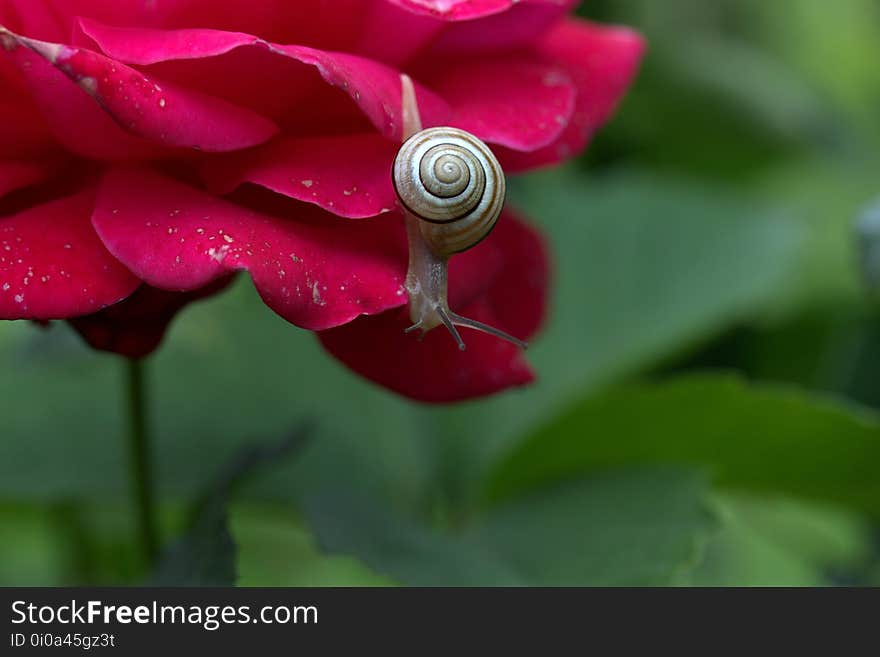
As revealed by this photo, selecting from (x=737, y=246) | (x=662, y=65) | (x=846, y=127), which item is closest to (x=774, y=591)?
(x=737, y=246)

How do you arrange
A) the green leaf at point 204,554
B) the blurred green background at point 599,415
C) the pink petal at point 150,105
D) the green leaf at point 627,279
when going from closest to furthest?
the pink petal at point 150,105 → the green leaf at point 204,554 → the blurred green background at point 599,415 → the green leaf at point 627,279

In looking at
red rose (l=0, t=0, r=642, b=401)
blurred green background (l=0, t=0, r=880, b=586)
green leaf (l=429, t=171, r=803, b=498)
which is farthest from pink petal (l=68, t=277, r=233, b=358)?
green leaf (l=429, t=171, r=803, b=498)

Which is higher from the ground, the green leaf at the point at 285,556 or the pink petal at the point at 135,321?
the green leaf at the point at 285,556

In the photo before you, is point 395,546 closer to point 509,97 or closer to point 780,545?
point 509,97

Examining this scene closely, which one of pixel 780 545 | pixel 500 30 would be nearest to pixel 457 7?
pixel 500 30

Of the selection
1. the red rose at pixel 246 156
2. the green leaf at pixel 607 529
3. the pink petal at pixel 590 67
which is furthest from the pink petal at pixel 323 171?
the green leaf at pixel 607 529

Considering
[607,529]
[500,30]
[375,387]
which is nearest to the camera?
[500,30]

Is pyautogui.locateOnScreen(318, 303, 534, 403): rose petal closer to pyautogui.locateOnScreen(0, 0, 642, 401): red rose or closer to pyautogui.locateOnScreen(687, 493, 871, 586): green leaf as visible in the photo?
pyautogui.locateOnScreen(0, 0, 642, 401): red rose

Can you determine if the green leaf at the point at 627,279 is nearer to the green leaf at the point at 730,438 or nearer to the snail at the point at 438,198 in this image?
the green leaf at the point at 730,438
